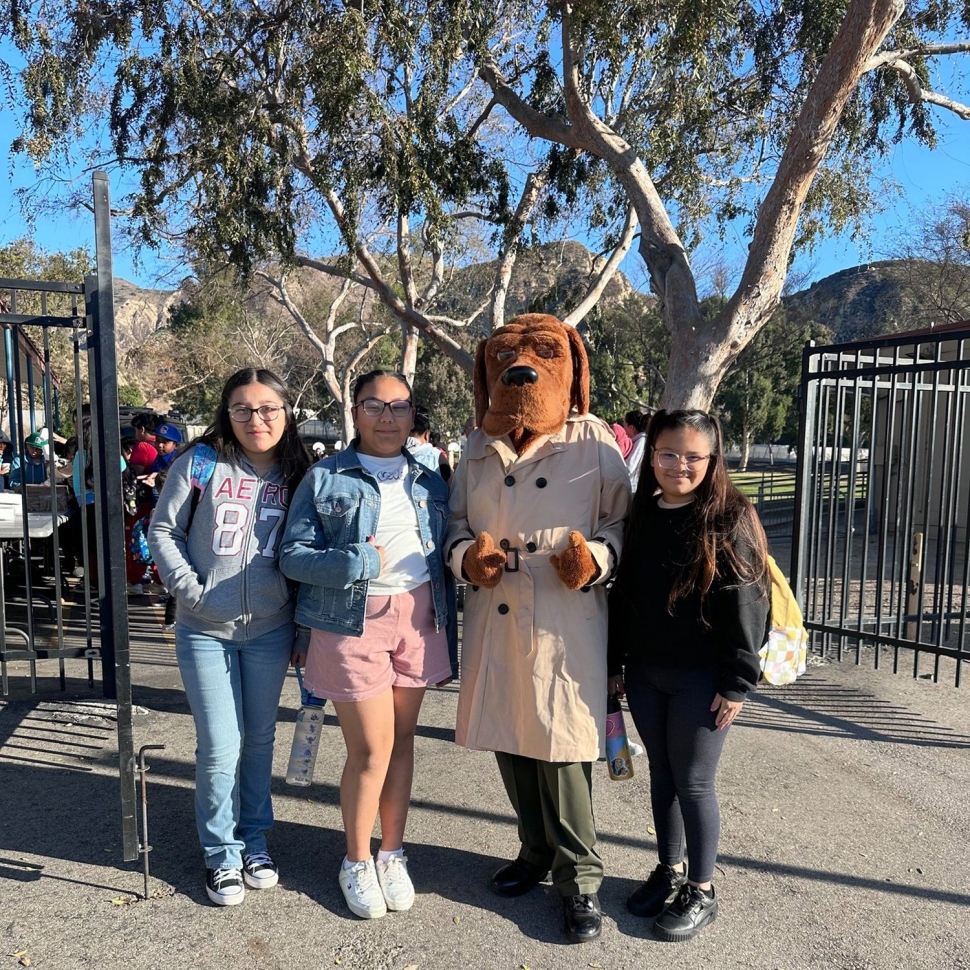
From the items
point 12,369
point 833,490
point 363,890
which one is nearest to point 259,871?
point 363,890

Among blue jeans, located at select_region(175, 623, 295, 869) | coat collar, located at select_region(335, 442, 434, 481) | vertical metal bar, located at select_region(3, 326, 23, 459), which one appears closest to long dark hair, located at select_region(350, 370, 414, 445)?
coat collar, located at select_region(335, 442, 434, 481)

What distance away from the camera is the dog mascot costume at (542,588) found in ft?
8.91

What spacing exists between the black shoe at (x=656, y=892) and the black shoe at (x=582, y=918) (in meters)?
0.17

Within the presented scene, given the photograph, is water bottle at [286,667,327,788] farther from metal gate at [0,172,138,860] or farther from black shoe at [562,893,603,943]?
black shoe at [562,893,603,943]

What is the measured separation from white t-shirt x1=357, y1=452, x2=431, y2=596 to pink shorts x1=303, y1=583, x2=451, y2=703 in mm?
40

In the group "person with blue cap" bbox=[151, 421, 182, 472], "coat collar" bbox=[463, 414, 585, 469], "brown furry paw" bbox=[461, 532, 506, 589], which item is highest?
"coat collar" bbox=[463, 414, 585, 469]

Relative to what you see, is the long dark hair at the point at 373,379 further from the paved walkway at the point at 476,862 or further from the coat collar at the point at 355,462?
the paved walkway at the point at 476,862

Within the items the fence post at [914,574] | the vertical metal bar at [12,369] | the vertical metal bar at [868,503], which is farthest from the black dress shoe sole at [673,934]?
the vertical metal bar at [12,369]

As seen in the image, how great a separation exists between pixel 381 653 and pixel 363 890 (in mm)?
832

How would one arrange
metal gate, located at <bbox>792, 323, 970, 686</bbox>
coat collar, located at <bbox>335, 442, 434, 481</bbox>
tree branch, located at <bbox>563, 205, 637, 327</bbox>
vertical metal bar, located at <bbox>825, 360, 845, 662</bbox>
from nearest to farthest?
coat collar, located at <bbox>335, 442, 434, 481</bbox> < metal gate, located at <bbox>792, 323, 970, 686</bbox> < vertical metal bar, located at <bbox>825, 360, 845, 662</bbox> < tree branch, located at <bbox>563, 205, 637, 327</bbox>

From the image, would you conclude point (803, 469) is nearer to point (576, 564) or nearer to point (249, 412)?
point (576, 564)

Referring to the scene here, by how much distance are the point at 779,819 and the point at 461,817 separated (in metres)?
1.38

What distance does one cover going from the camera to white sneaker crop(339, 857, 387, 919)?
2801 mm

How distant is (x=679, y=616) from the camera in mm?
2693
